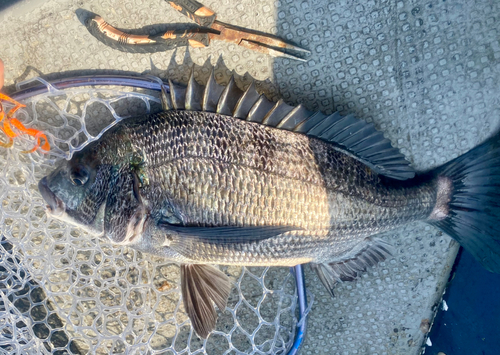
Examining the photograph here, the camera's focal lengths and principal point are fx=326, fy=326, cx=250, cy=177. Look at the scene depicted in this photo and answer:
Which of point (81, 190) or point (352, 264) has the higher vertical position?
point (352, 264)

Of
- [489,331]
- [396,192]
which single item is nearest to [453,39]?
[396,192]

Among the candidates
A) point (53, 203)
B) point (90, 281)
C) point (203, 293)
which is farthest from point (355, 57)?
point (90, 281)

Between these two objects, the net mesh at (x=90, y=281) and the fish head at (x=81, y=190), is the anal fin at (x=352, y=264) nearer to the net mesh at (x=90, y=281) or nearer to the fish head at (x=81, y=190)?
the net mesh at (x=90, y=281)

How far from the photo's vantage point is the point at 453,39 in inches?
63.0

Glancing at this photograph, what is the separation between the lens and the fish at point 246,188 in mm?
1383

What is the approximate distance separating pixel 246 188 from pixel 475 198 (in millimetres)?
1131

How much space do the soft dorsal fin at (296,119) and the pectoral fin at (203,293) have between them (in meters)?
0.77

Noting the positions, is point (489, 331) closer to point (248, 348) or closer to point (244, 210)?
point (248, 348)

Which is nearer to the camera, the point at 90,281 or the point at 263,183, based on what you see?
the point at 263,183

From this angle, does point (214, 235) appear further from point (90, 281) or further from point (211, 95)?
point (90, 281)

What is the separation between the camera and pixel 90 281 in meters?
1.84

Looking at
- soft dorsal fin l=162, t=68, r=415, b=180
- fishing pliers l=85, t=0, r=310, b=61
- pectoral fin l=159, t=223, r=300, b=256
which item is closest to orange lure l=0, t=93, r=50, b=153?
fishing pliers l=85, t=0, r=310, b=61

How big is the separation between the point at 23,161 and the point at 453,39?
2276mm

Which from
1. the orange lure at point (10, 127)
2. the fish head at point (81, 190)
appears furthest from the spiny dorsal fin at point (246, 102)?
the orange lure at point (10, 127)
